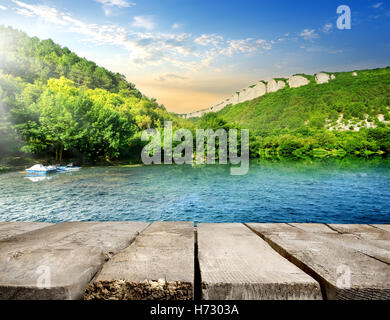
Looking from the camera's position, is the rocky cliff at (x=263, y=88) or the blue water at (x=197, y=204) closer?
the blue water at (x=197, y=204)

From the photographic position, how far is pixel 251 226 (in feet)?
8.41

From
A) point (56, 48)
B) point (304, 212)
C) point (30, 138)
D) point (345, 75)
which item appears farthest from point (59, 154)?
point (345, 75)

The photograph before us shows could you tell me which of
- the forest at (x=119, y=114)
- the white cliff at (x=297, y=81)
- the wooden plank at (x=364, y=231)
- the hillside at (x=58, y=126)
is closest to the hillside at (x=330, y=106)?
the forest at (x=119, y=114)

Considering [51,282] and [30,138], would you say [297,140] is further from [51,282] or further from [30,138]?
[51,282]

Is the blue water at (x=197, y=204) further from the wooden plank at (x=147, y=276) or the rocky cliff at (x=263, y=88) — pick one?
the rocky cliff at (x=263, y=88)

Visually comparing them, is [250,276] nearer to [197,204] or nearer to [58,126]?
[197,204]

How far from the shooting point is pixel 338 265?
1357 millimetres

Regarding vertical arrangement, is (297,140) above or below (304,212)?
above

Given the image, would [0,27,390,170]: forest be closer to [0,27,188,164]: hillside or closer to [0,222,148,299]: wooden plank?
[0,27,188,164]: hillside

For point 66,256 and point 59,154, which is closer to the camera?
point 66,256

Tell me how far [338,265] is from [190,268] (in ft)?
3.01

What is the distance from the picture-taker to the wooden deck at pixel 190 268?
1105mm
